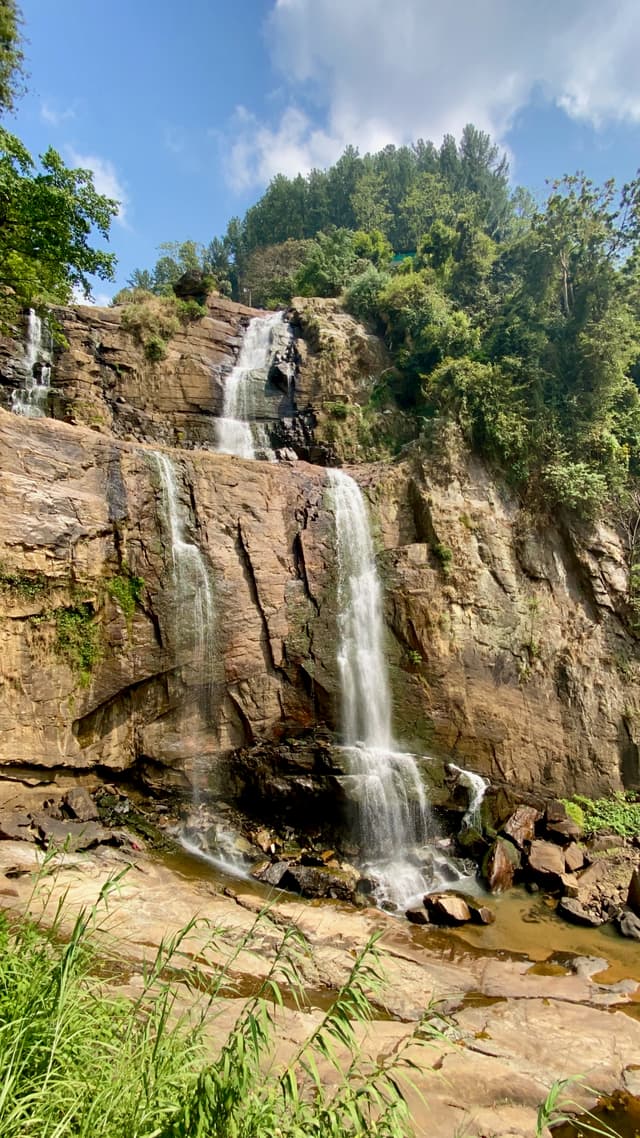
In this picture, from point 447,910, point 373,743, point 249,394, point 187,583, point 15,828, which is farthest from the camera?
point 249,394

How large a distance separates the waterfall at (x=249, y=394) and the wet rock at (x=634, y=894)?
14249 mm

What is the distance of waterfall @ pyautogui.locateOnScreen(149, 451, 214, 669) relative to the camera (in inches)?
473

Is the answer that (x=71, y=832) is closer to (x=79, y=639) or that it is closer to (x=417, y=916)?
(x=79, y=639)

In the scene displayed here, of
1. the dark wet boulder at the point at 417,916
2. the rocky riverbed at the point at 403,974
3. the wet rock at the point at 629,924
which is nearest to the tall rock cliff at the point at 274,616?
the rocky riverbed at the point at 403,974

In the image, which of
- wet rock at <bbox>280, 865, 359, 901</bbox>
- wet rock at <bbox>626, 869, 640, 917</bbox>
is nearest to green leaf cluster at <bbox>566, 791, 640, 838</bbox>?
wet rock at <bbox>626, 869, 640, 917</bbox>

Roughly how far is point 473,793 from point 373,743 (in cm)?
232

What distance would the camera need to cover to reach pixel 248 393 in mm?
20422

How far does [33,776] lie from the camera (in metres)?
10.0

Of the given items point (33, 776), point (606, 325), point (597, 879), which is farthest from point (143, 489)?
point (606, 325)

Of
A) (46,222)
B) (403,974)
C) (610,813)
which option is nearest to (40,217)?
(46,222)

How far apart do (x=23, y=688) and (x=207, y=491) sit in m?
5.41

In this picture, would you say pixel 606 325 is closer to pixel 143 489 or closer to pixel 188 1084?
pixel 143 489

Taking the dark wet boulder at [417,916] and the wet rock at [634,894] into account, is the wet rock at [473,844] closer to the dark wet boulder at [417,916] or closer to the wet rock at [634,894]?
the dark wet boulder at [417,916]

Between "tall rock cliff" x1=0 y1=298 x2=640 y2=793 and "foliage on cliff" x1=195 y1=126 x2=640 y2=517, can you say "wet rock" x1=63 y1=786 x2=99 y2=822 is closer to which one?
"tall rock cliff" x1=0 y1=298 x2=640 y2=793
